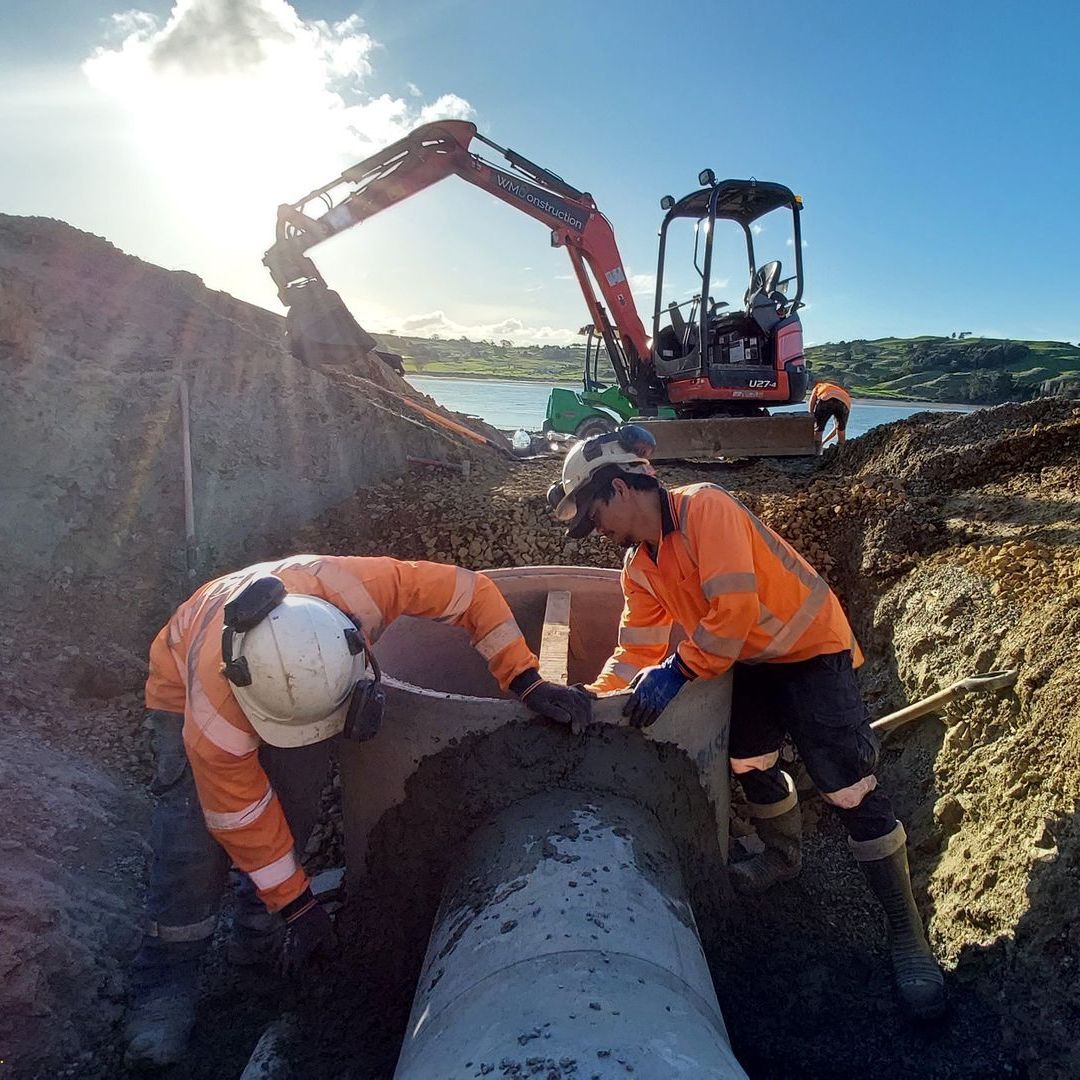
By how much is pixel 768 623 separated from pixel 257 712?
1.71 m

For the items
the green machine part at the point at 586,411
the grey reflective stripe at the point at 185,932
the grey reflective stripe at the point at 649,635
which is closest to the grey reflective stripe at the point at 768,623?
the grey reflective stripe at the point at 649,635

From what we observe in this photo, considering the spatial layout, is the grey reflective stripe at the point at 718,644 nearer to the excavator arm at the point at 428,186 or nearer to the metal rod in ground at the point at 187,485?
the metal rod in ground at the point at 187,485

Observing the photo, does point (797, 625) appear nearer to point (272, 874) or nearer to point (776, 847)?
point (776, 847)

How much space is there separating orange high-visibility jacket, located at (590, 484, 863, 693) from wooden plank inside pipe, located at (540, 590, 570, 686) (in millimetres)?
173

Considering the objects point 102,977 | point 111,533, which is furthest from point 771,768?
point 111,533

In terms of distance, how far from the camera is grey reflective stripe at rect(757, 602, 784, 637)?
2826mm

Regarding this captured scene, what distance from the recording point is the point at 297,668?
7.95 ft

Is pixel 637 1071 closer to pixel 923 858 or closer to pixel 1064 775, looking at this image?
pixel 1064 775

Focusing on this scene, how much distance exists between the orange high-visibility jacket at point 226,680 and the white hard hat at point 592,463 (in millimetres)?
417

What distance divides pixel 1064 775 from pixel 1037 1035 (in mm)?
820

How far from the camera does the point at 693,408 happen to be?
893cm

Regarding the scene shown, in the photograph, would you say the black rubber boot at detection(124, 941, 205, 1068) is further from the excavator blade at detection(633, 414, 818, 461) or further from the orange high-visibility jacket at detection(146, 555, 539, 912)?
the excavator blade at detection(633, 414, 818, 461)

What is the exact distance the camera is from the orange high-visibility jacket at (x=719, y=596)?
2666mm

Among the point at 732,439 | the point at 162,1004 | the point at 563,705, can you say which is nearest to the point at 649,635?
the point at 563,705
